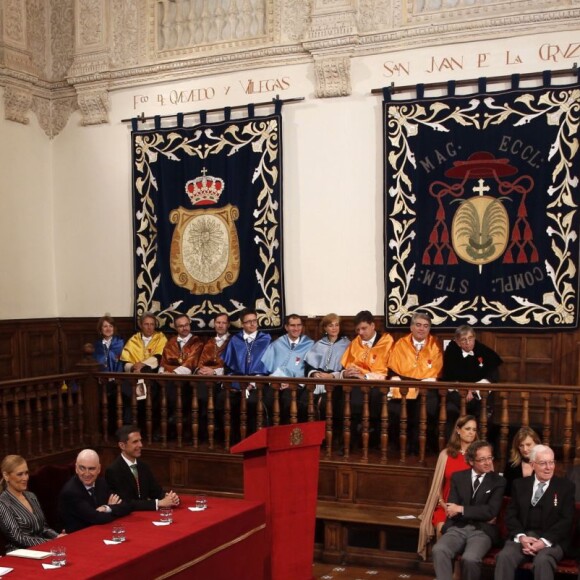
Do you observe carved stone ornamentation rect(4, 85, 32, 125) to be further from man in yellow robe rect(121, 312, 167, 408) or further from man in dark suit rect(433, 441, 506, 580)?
man in dark suit rect(433, 441, 506, 580)

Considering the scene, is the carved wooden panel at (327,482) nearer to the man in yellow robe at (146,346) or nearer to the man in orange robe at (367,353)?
the man in orange robe at (367,353)

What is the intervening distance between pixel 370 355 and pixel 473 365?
0.95 meters

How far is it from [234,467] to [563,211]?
3.78 m

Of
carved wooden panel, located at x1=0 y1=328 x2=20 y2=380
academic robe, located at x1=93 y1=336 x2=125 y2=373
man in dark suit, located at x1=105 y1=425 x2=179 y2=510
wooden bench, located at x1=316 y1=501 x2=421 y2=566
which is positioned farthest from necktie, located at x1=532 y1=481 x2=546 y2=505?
carved wooden panel, located at x1=0 y1=328 x2=20 y2=380

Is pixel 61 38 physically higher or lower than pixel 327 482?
higher

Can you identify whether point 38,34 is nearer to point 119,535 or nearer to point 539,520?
point 119,535

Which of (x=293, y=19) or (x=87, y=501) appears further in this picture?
(x=293, y=19)

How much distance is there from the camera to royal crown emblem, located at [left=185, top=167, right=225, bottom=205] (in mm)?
8586

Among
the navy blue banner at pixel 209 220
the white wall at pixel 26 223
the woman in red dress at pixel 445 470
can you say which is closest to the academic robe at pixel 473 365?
the woman in red dress at pixel 445 470

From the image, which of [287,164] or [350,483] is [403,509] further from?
[287,164]

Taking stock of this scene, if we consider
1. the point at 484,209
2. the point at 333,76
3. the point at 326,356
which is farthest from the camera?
the point at 333,76

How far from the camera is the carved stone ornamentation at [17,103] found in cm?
877

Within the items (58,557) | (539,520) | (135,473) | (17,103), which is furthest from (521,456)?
(17,103)

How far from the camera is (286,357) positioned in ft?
24.7
